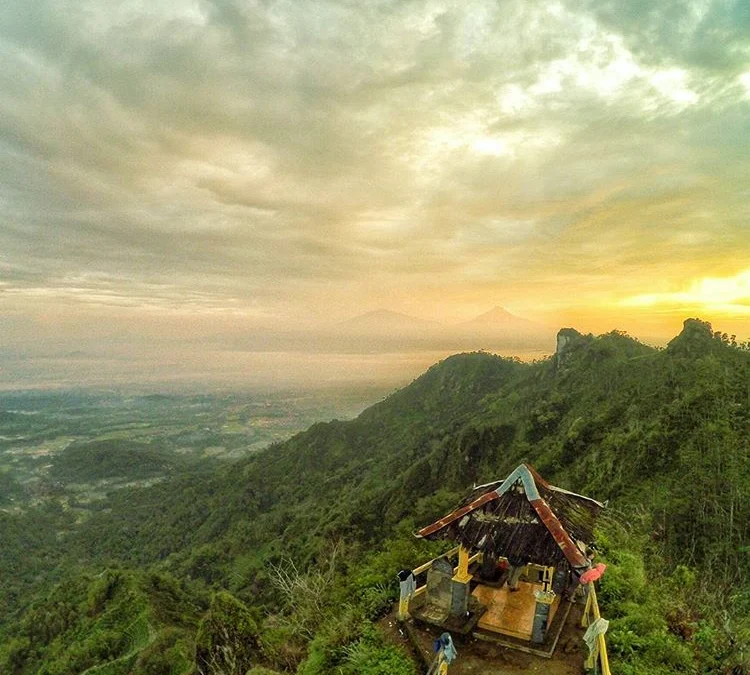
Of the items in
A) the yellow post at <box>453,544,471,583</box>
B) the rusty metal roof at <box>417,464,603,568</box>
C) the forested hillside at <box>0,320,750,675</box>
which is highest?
the rusty metal roof at <box>417,464,603,568</box>

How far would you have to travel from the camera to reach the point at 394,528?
50.2 m

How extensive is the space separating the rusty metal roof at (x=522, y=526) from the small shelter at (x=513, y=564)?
19mm

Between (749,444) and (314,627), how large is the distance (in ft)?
89.1

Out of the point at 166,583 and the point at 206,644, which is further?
the point at 166,583

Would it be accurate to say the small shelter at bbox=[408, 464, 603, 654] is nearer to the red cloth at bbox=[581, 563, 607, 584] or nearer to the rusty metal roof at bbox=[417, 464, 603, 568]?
the rusty metal roof at bbox=[417, 464, 603, 568]

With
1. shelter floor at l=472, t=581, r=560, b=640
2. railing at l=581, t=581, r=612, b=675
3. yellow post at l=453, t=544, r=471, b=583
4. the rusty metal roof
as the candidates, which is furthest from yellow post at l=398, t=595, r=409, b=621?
railing at l=581, t=581, r=612, b=675

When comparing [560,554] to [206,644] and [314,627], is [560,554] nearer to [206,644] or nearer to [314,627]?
[314,627]

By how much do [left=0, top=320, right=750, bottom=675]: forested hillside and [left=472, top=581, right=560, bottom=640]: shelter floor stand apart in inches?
76.6

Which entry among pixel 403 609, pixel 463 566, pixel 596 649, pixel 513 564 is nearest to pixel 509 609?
pixel 513 564

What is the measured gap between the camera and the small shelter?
34.4ft

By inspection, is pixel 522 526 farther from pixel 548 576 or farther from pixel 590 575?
pixel 548 576

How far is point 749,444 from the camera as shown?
26.3m

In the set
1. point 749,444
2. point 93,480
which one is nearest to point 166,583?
point 749,444

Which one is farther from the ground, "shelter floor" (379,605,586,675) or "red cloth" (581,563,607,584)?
"red cloth" (581,563,607,584)
